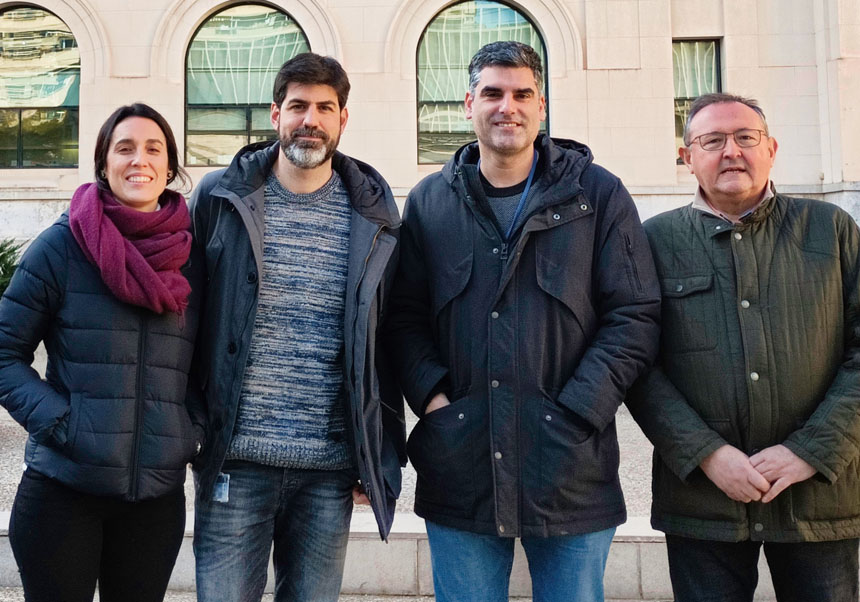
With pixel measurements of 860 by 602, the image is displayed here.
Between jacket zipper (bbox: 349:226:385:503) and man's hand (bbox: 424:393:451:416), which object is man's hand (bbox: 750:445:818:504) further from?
jacket zipper (bbox: 349:226:385:503)

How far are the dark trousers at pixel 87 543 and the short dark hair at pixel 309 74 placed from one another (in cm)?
160

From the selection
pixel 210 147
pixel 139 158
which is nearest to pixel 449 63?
pixel 210 147

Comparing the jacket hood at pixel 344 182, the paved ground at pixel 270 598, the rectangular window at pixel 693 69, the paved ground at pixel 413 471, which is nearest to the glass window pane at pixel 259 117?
the paved ground at pixel 413 471

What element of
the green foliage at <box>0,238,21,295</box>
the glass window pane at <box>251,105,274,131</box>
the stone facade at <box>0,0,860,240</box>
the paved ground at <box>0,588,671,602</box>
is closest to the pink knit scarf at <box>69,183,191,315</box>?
the paved ground at <box>0,588,671,602</box>

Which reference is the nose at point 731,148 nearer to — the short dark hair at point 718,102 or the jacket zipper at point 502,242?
the short dark hair at point 718,102

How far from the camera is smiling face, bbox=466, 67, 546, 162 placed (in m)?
2.90

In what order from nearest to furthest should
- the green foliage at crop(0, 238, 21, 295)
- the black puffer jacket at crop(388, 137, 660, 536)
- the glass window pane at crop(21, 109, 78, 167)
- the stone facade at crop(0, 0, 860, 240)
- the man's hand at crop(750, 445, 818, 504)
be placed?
1. the man's hand at crop(750, 445, 818, 504)
2. the black puffer jacket at crop(388, 137, 660, 536)
3. the green foliage at crop(0, 238, 21, 295)
4. the stone facade at crop(0, 0, 860, 240)
5. the glass window pane at crop(21, 109, 78, 167)

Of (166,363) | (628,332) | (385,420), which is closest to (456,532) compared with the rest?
(385,420)

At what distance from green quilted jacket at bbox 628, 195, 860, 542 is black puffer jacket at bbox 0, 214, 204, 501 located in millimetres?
1770

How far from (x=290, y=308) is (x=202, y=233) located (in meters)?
0.50

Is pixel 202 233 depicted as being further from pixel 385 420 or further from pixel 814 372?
pixel 814 372

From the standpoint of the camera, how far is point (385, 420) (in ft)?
10.6

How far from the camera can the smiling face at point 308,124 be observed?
2.97 metres

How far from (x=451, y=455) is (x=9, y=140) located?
12717 millimetres
